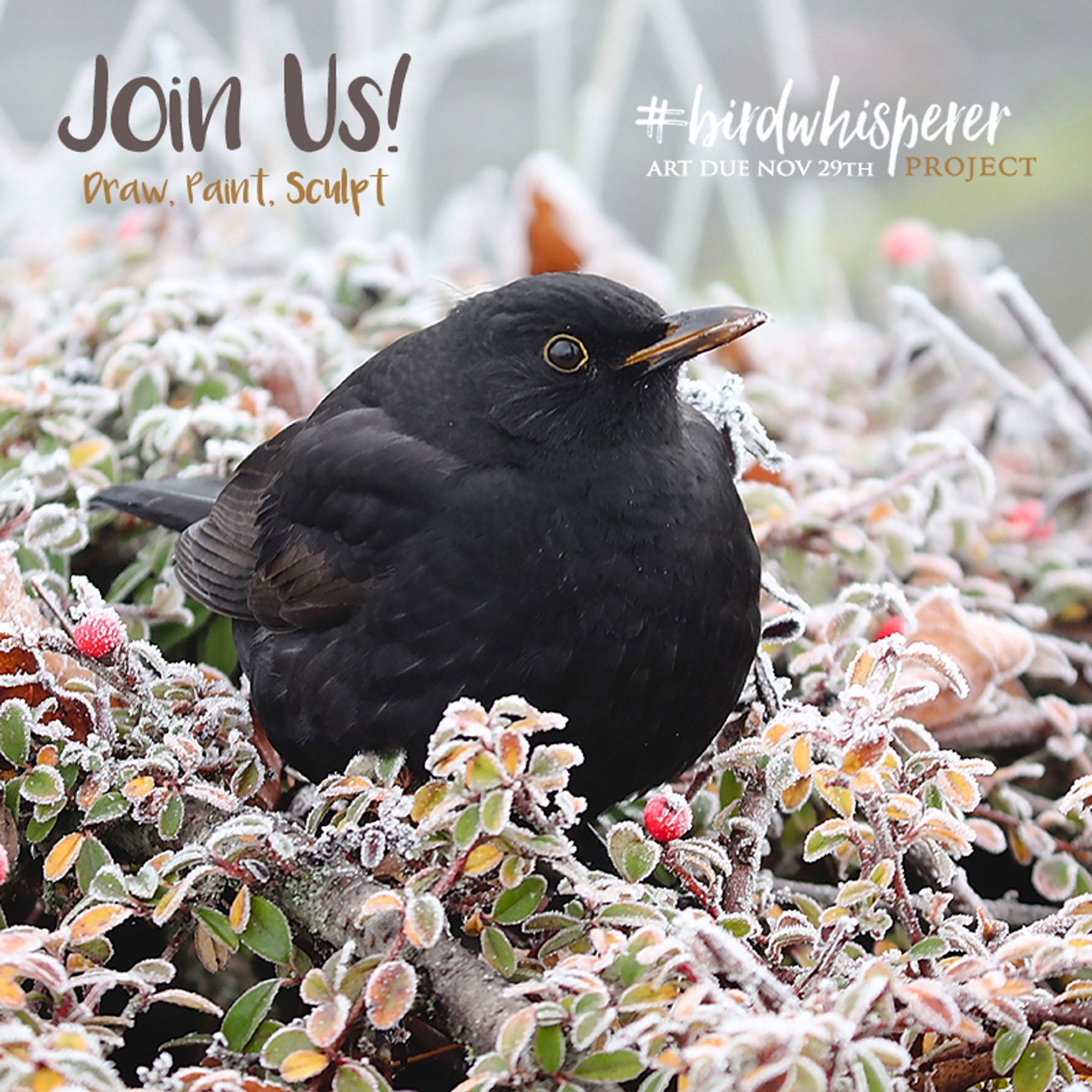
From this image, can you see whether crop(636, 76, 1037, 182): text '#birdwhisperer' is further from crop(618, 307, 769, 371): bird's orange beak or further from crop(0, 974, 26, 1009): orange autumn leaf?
crop(0, 974, 26, 1009): orange autumn leaf

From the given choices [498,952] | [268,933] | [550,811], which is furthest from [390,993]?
[550,811]

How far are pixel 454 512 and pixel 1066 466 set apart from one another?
1.84m

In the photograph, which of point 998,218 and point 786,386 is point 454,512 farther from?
point 998,218

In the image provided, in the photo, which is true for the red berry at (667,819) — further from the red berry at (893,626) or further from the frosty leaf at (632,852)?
the red berry at (893,626)

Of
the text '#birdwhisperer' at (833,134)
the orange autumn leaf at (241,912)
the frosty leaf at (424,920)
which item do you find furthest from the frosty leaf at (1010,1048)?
the text '#birdwhisperer' at (833,134)

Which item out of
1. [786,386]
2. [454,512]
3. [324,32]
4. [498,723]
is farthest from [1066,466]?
[324,32]

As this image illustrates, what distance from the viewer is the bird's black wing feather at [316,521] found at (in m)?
1.89

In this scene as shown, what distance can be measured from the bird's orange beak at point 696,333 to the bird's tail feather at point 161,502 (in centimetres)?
82

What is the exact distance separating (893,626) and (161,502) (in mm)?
1198

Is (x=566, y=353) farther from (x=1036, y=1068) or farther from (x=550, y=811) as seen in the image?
(x=1036, y=1068)

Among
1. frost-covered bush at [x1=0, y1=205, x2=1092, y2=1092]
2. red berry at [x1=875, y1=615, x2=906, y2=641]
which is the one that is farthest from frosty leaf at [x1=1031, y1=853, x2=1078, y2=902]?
red berry at [x1=875, y1=615, x2=906, y2=641]

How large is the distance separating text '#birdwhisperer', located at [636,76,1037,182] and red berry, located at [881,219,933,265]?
143mm

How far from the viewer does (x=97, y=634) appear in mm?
1717

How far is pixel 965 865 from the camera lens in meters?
2.23
